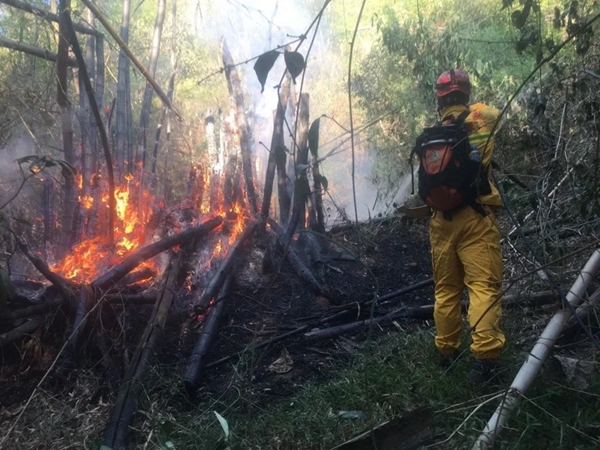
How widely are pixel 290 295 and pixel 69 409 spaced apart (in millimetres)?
2377

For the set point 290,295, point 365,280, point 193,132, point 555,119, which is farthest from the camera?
point 193,132

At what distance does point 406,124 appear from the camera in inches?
344

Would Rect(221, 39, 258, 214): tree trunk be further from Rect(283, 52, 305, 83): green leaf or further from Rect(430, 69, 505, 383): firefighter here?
Rect(283, 52, 305, 83): green leaf

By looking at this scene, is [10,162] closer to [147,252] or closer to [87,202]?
[87,202]

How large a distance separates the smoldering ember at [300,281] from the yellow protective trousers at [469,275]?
22 millimetres

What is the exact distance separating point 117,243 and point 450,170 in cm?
410

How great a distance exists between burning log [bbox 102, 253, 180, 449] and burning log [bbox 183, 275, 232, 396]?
309 mm

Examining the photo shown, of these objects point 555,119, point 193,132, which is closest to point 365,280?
point 555,119

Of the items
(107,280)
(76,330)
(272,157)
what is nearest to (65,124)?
(107,280)

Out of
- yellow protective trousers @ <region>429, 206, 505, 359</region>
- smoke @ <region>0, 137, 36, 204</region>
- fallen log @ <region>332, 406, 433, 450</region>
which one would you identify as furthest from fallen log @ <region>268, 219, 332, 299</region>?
smoke @ <region>0, 137, 36, 204</region>

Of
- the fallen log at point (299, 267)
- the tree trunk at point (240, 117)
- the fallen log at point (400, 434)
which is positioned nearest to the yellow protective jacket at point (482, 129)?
the fallen log at point (400, 434)

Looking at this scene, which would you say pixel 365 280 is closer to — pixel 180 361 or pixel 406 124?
pixel 180 361

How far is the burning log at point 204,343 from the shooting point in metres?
3.55

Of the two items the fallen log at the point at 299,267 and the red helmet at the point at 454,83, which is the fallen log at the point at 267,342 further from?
the red helmet at the point at 454,83
